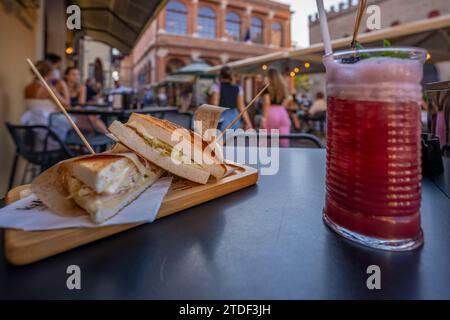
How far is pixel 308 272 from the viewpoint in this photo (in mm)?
386

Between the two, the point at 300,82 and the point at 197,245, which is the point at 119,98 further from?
the point at 300,82

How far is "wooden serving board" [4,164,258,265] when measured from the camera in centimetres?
40

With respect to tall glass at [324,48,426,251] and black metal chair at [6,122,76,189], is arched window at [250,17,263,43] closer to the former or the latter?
black metal chair at [6,122,76,189]

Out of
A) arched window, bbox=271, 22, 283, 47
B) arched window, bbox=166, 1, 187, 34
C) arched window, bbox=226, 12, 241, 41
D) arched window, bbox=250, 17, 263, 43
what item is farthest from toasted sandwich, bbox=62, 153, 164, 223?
arched window, bbox=271, 22, 283, 47

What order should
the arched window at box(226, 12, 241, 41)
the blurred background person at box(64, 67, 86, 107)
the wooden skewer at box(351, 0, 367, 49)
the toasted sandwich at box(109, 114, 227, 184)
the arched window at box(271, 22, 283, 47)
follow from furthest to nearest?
1. the arched window at box(271, 22, 283, 47)
2. the arched window at box(226, 12, 241, 41)
3. the blurred background person at box(64, 67, 86, 107)
4. the toasted sandwich at box(109, 114, 227, 184)
5. the wooden skewer at box(351, 0, 367, 49)

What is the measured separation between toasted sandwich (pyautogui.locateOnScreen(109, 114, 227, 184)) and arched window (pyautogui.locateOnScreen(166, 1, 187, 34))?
21705 millimetres

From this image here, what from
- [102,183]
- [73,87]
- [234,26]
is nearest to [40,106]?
[73,87]

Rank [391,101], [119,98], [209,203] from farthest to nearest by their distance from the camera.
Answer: [119,98] → [209,203] → [391,101]

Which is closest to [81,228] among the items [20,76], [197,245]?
[197,245]

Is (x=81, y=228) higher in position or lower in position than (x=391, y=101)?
lower

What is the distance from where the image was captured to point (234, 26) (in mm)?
22281

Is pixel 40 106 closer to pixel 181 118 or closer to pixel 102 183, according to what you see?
pixel 181 118

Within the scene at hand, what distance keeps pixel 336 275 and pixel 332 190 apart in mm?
177

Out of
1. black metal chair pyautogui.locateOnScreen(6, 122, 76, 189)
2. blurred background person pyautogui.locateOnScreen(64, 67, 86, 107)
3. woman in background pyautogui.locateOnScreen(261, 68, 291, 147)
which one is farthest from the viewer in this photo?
blurred background person pyautogui.locateOnScreen(64, 67, 86, 107)
